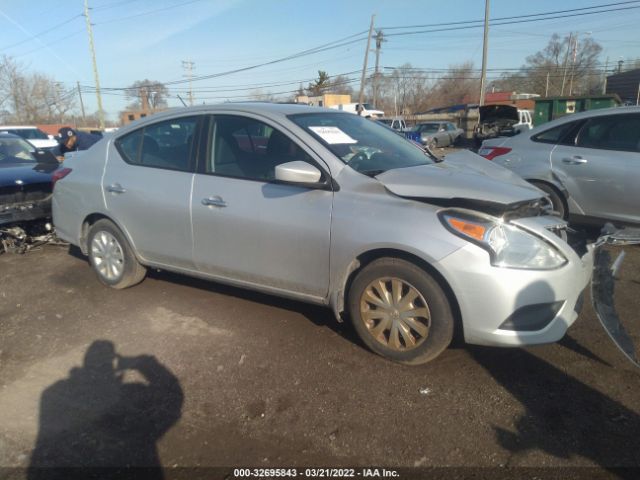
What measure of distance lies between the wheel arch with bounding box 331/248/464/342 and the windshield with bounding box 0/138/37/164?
602cm

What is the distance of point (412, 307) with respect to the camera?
3.07 meters

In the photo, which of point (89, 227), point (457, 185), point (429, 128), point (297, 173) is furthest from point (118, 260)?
point (429, 128)

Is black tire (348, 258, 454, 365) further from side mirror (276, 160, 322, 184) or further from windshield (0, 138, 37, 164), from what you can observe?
windshield (0, 138, 37, 164)

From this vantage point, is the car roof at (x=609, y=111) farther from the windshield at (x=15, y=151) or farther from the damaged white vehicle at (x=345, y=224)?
the windshield at (x=15, y=151)

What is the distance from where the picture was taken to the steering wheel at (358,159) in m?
3.43

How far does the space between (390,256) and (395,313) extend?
372 millimetres

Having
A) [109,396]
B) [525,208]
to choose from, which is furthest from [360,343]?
[109,396]

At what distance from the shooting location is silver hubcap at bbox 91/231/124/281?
461 cm

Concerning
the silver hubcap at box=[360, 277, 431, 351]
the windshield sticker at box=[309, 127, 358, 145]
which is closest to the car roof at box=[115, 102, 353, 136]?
the windshield sticker at box=[309, 127, 358, 145]

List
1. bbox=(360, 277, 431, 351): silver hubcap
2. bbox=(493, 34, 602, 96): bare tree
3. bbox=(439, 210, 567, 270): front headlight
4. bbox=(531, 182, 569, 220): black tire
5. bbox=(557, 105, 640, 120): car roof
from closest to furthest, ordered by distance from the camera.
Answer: bbox=(439, 210, 567, 270): front headlight, bbox=(360, 277, 431, 351): silver hubcap, bbox=(557, 105, 640, 120): car roof, bbox=(531, 182, 569, 220): black tire, bbox=(493, 34, 602, 96): bare tree

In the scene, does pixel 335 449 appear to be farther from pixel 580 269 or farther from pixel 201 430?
pixel 580 269

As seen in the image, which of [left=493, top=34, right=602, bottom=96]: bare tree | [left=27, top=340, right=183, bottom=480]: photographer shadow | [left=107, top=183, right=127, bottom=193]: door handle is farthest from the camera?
[left=493, top=34, right=602, bottom=96]: bare tree

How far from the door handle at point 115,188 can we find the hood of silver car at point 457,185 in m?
2.42

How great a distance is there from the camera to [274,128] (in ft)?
12.0
